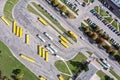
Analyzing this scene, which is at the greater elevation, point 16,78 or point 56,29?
point 56,29

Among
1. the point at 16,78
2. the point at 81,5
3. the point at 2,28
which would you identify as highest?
the point at 81,5

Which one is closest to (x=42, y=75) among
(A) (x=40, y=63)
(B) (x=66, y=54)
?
(A) (x=40, y=63)

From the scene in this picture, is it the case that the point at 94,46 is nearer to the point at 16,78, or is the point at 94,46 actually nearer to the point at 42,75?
the point at 42,75

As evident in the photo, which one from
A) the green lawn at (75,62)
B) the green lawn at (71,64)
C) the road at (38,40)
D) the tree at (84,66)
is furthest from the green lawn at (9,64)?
the tree at (84,66)

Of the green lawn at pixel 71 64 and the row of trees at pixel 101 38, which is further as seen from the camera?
the row of trees at pixel 101 38

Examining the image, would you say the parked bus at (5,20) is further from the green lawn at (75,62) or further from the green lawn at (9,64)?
the green lawn at (75,62)
